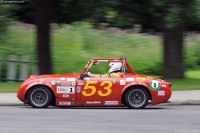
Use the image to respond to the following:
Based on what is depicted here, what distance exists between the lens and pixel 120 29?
33.7 m

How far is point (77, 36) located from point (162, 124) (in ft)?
59.2

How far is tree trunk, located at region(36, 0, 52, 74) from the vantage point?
20156 mm

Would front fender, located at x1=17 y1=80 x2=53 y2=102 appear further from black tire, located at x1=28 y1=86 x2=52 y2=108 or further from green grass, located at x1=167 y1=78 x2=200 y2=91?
green grass, located at x1=167 y1=78 x2=200 y2=91

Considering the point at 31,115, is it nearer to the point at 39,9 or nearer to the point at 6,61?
the point at 39,9

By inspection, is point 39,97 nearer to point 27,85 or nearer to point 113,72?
point 27,85

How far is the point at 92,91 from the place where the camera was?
1348 centimetres

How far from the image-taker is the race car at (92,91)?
13.5 metres

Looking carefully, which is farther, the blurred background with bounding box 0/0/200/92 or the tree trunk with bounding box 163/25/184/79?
the tree trunk with bounding box 163/25/184/79

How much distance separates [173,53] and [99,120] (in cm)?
1063

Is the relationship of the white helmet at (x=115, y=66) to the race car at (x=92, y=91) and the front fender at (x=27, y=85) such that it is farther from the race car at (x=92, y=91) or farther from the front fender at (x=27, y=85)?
the front fender at (x=27, y=85)

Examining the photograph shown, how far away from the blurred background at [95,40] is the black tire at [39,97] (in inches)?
230

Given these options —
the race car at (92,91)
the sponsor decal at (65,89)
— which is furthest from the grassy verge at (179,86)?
the sponsor decal at (65,89)

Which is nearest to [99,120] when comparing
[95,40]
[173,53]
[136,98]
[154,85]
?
[136,98]

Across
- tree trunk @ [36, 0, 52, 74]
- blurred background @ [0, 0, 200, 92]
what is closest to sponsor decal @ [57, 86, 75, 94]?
blurred background @ [0, 0, 200, 92]
